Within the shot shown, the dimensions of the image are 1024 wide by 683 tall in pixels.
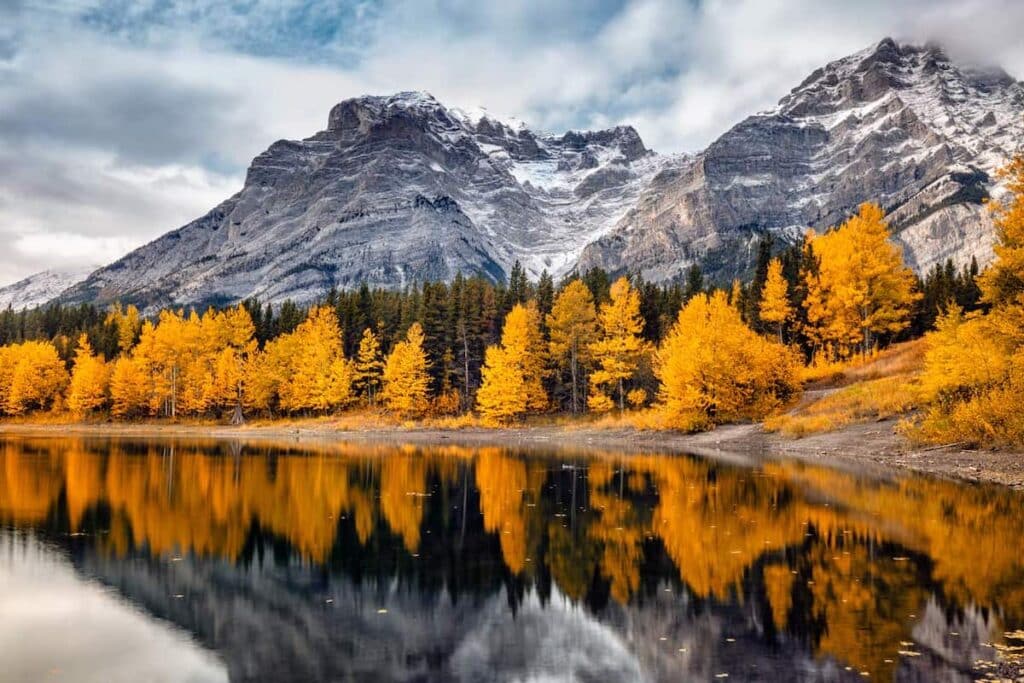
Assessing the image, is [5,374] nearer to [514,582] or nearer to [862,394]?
[862,394]

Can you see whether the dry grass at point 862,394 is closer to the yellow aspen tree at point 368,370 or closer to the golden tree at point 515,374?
the golden tree at point 515,374

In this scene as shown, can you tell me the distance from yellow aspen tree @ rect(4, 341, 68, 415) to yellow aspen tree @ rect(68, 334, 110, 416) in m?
5.16

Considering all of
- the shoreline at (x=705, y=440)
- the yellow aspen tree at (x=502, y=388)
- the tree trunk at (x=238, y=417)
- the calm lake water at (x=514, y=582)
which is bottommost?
the calm lake water at (x=514, y=582)

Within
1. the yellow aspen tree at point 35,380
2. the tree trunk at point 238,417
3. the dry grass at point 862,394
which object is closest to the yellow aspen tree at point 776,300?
the dry grass at point 862,394

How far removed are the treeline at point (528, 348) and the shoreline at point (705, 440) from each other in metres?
3.26

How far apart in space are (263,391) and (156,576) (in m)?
81.9

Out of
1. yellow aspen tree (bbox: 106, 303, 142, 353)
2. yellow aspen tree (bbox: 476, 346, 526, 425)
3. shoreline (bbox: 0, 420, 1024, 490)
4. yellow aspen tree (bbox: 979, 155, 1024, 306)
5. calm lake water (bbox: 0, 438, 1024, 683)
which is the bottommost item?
calm lake water (bbox: 0, 438, 1024, 683)

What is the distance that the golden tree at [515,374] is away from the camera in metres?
83.2

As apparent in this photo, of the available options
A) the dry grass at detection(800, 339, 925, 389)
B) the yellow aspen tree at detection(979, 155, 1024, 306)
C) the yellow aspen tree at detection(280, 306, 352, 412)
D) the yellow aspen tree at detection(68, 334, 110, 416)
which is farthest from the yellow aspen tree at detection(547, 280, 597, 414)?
the yellow aspen tree at detection(68, 334, 110, 416)

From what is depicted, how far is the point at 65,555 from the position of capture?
840 inches

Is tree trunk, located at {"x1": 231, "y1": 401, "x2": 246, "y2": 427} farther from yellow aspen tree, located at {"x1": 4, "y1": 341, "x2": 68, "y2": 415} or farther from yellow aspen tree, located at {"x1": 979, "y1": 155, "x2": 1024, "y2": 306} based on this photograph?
yellow aspen tree, located at {"x1": 979, "y1": 155, "x2": 1024, "y2": 306}

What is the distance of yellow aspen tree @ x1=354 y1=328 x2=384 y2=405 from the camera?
9556cm

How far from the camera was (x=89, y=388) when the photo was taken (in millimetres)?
102562

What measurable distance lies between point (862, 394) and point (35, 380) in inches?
4078
